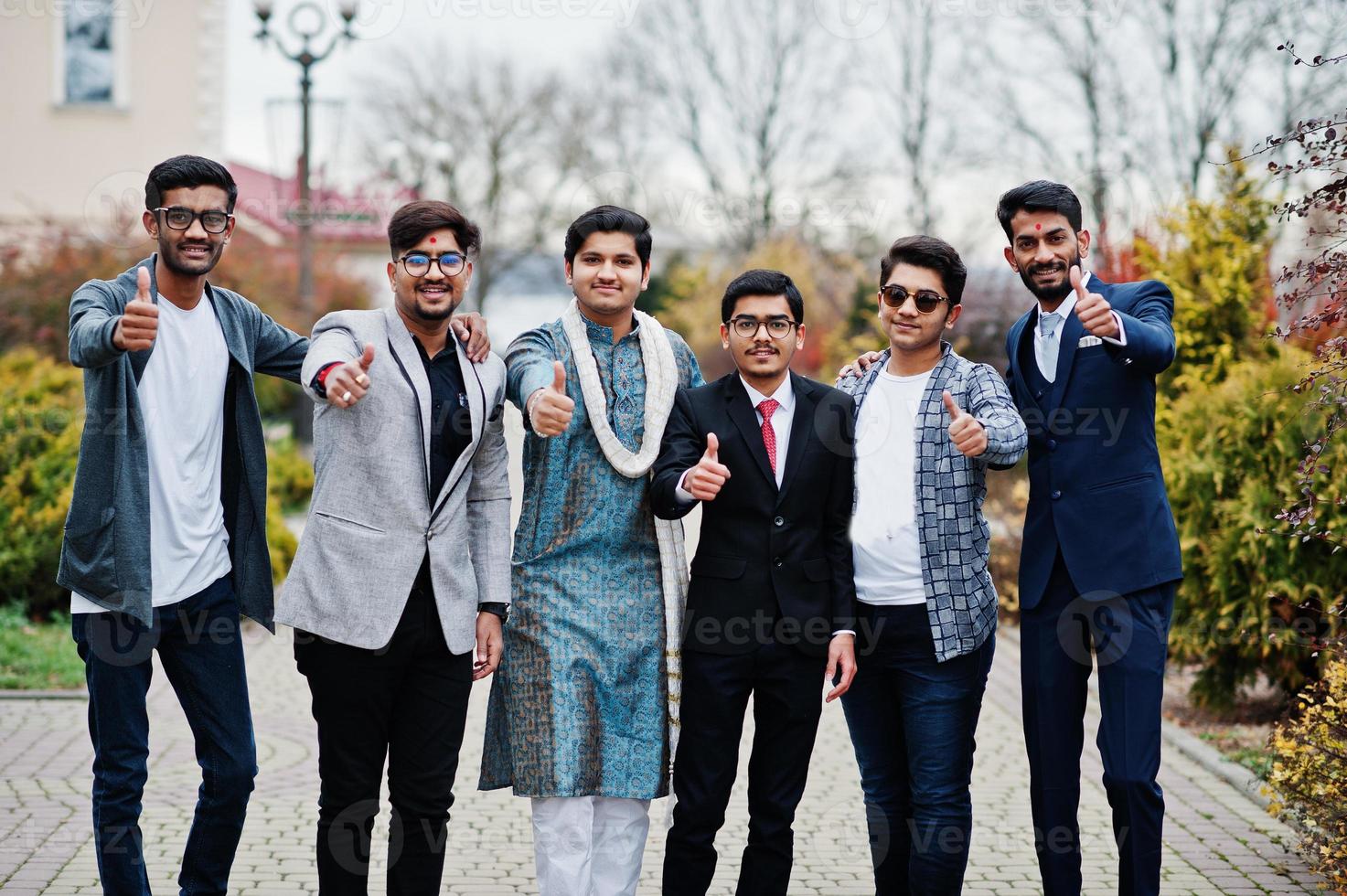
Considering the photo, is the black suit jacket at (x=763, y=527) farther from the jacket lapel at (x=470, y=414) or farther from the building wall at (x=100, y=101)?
the building wall at (x=100, y=101)

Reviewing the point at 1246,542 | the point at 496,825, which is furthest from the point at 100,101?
the point at 1246,542

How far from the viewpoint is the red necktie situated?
13.5ft

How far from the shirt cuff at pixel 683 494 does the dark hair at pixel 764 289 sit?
562 millimetres

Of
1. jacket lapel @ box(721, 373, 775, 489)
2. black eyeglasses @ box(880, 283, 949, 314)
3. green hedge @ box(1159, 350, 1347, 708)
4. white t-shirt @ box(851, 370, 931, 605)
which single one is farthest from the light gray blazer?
green hedge @ box(1159, 350, 1347, 708)

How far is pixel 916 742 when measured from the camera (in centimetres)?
407

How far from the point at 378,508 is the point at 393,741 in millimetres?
698

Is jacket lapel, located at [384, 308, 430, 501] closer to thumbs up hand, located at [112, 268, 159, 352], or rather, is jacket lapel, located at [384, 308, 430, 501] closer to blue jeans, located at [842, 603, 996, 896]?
thumbs up hand, located at [112, 268, 159, 352]

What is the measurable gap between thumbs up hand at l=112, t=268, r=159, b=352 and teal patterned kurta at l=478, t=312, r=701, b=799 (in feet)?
3.41

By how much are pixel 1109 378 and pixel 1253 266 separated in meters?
5.77

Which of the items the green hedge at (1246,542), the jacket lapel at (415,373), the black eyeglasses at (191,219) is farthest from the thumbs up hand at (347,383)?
the green hedge at (1246,542)

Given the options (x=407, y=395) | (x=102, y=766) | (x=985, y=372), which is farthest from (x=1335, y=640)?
(x=102, y=766)

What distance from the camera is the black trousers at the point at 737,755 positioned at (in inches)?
158

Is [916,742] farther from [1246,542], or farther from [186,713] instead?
[1246,542]

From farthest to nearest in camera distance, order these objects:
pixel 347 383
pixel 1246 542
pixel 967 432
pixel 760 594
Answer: pixel 1246 542 → pixel 760 594 → pixel 967 432 → pixel 347 383
